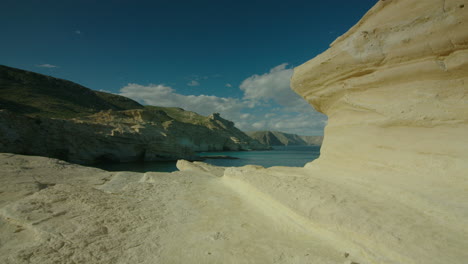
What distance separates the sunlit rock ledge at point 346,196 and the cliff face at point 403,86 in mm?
22

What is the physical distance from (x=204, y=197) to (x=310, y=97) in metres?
4.66

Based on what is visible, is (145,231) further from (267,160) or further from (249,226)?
(267,160)

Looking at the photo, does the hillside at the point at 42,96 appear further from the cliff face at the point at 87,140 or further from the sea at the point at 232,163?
the sea at the point at 232,163

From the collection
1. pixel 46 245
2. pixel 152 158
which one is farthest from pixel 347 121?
pixel 152 158

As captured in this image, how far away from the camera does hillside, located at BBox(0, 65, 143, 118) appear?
41531mm

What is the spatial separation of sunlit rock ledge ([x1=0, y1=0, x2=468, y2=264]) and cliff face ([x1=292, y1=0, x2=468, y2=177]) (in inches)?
0.9

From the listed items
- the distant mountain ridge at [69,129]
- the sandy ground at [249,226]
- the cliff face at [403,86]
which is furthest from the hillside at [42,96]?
the cliff face at [403,86]

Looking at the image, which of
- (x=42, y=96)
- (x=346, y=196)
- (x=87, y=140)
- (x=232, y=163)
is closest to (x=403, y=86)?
(x=346, y=196)

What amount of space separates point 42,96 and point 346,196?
2671 inches

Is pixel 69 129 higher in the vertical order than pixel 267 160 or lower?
higher

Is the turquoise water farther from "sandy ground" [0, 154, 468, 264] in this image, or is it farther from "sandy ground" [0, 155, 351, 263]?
"sandy ground" [0, 154, 468, 264]

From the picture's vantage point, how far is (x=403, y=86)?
177 inches

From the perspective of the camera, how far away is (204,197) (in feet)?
16.8

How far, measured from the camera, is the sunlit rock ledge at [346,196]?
2.56 metres
